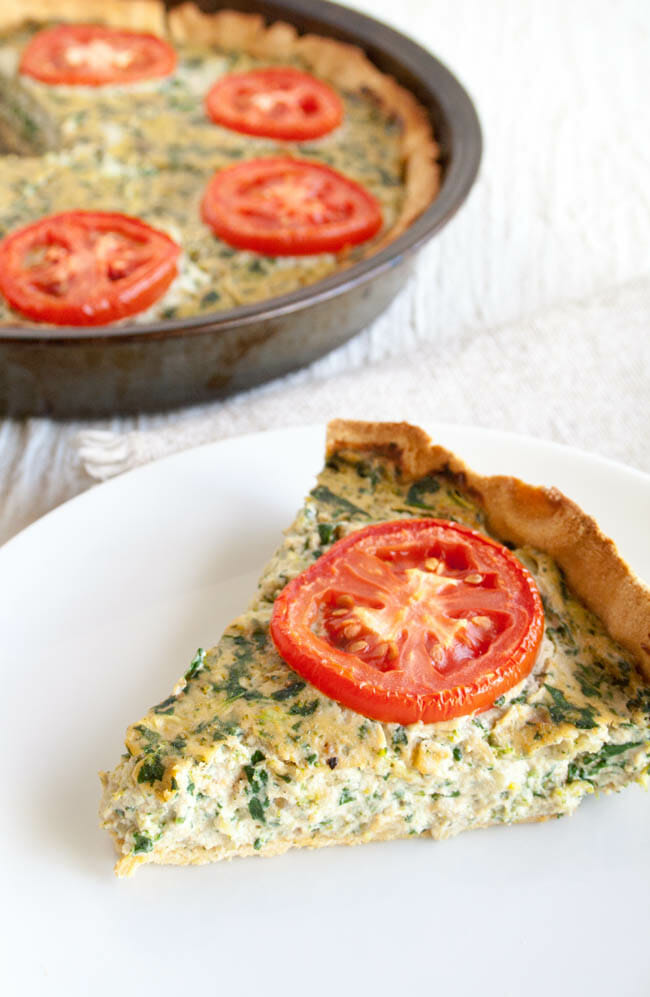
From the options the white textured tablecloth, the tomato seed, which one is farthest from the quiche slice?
the white textured tablecloth

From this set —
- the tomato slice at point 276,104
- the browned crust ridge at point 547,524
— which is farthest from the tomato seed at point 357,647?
the tomato slice at point 276,104

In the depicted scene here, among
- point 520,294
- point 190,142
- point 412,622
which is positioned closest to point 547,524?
point 412,622

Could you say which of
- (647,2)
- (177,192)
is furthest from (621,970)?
(647,2)

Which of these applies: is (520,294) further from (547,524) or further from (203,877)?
(203,877)

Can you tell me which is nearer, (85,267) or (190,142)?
(85,267)

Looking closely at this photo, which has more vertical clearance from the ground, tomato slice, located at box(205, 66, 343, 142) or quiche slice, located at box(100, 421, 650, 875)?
tomato slice, located at box(205, 66, 343, 142)

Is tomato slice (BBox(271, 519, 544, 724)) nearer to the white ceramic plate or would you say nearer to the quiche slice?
the quiche slice

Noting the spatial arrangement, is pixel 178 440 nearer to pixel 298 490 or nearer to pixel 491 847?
pixel 298 490
